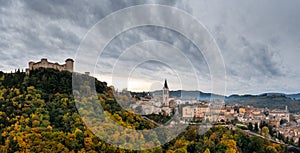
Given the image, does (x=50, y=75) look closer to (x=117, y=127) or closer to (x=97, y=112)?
(x=97, y=112)

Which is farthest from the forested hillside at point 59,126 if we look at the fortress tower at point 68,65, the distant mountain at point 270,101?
the distant mountain at point 270,101

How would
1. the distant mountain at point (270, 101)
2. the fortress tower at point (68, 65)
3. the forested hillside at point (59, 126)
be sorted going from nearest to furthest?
the forested hillside at point (59, 126) → the fortress tower at point (68, 65) → the distant mountain at point (270, 101)

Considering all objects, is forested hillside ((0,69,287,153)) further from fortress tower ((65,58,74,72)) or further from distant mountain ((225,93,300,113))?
distant mountain ((225,93,300,113))

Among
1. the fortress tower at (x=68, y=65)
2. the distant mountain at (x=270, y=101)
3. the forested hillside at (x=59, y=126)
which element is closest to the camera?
the forested hillside at (x=59, y=126)

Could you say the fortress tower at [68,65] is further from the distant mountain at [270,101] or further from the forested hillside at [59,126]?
the distant mountain at [270,101]

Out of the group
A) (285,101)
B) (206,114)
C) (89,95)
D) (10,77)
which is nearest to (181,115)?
(206,114)

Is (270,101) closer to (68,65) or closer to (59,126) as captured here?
(68,65)

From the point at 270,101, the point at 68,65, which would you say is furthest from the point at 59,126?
the point at 270,101

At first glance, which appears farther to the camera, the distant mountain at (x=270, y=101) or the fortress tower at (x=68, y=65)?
the distant mountain at (x=270, y=101)
